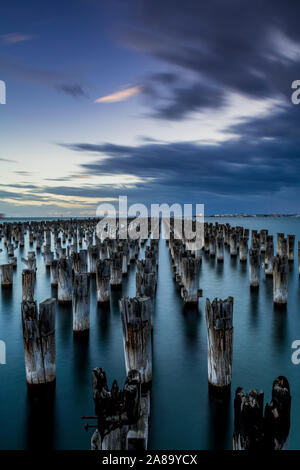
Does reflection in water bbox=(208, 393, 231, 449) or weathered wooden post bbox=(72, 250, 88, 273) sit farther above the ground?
weathered wooden post bbox=(72, 250, 88, 273)

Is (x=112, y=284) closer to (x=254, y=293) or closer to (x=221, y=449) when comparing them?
(x=254, y=293)

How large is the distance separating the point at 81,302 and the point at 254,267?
8.51 meters

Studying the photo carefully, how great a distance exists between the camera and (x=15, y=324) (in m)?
11.7

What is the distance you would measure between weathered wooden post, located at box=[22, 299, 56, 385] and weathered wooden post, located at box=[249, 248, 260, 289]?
9.81 meters

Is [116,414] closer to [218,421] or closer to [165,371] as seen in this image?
[218,421]

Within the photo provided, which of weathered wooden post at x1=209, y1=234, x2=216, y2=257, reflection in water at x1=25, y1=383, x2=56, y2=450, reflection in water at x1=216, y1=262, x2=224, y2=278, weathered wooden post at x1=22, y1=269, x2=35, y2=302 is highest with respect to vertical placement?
weathered wooden post at x1=209, y1=234, x2=216, y2=257

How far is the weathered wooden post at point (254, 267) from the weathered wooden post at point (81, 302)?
7.65m

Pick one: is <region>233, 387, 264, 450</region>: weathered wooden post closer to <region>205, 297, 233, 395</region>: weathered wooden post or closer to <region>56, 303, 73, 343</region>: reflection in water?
<region>205, 297, 233, 395</region>: weathered wooden post

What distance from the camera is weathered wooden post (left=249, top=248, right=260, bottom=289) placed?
14172 millimetres

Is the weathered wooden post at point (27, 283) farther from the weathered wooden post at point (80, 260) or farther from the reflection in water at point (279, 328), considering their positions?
the reflection in water at point (279, 328)

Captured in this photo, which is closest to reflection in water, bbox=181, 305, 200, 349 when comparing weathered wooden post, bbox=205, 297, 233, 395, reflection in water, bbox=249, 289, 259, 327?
reflection in water, bbox=249, 289, 259, 327
